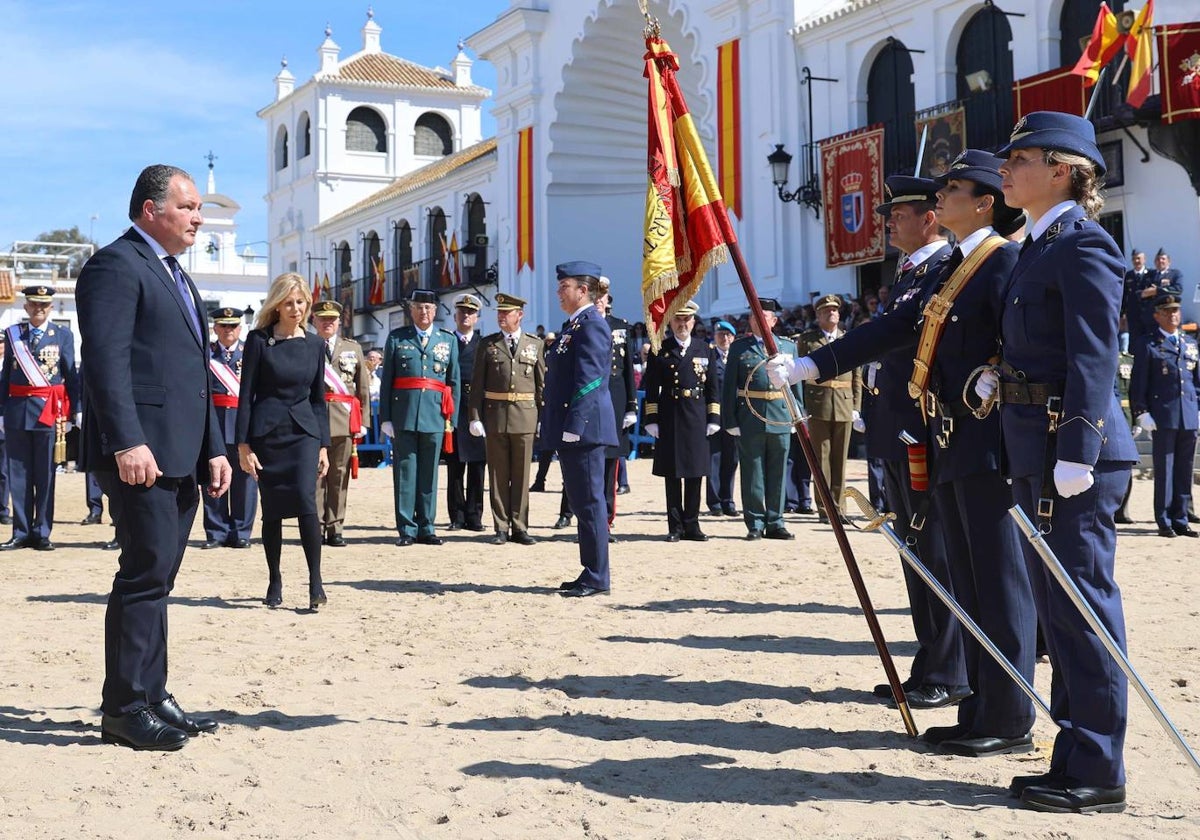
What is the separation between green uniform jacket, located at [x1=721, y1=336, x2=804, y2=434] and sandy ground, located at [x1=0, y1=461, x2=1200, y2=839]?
211 cm

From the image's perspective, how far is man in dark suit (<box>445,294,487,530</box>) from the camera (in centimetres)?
1171

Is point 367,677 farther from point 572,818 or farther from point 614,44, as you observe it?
point 614,44

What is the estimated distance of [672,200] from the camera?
5.45 meters

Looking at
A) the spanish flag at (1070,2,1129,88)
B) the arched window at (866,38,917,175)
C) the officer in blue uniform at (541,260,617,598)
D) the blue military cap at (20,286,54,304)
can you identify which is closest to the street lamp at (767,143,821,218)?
the arched window at (866,38,917,175)

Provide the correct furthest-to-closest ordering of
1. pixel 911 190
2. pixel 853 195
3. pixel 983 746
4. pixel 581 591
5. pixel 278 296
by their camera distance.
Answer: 1. pixel 853 195
2. pixel 581 591
3. pixel 278 296
4. pixel 911 190
5. pixel 983 746

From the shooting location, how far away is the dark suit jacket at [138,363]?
4.59m

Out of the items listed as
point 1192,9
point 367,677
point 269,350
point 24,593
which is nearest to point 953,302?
point 367,677

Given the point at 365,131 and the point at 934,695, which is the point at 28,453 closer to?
the point at 934,695

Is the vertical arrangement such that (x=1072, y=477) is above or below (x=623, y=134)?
below

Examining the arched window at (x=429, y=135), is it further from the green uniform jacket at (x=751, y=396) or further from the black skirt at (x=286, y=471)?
the black skirt at (x=286, y=471)

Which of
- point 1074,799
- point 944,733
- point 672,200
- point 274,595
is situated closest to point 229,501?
point 274,595

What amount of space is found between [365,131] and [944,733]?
155ft

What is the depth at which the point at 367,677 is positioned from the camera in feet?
18.9

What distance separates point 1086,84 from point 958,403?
47.4 feet
